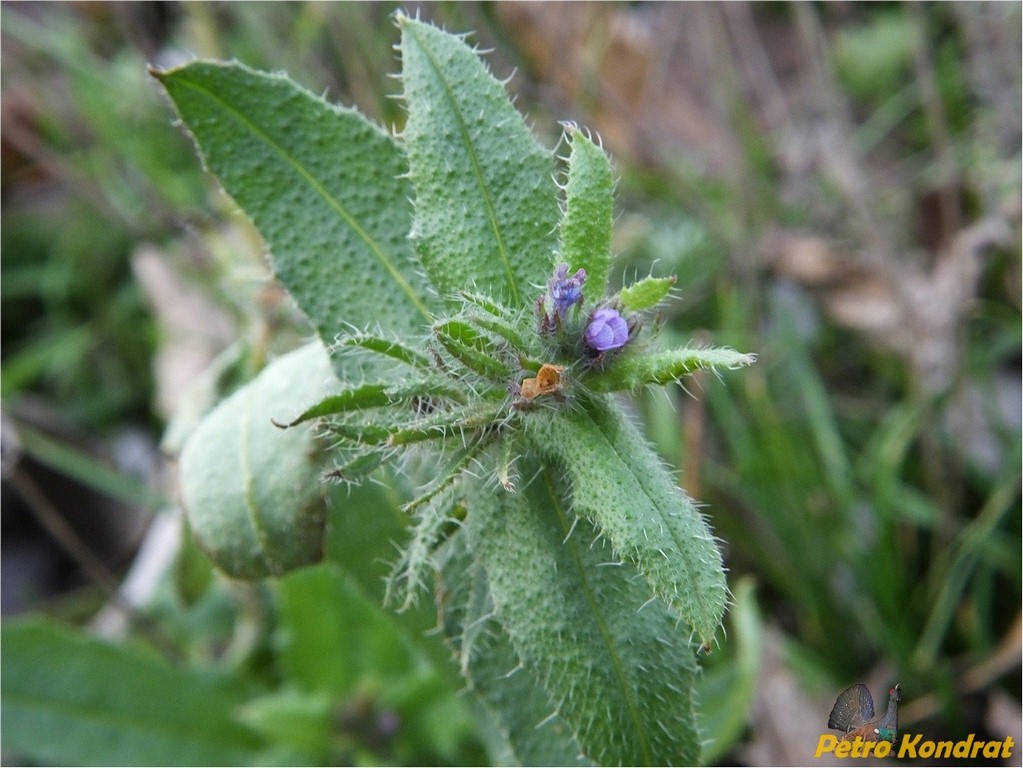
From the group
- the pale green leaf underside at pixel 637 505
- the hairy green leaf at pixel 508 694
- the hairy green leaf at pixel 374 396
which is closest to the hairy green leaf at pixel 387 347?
the hairy green leaf at pixel 374 396

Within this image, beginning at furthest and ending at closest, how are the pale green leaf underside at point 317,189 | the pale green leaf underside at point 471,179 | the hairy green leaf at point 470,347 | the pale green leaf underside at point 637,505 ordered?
the pale green leaf underside at point 317,189
the pale green leaf underside at point 471,179
the hairy green leaf at point 470,347
the pale green leaf underside at point 637,505

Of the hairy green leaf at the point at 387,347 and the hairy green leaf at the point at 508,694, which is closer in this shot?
the hairy green leaf at the point at 387,347

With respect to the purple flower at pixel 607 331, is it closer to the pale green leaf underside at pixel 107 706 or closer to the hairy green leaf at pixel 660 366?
the hairy green leaf at pixel 660 366

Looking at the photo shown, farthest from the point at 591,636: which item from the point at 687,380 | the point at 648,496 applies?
the point at 687,380

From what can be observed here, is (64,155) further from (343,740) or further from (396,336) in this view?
(396,336)

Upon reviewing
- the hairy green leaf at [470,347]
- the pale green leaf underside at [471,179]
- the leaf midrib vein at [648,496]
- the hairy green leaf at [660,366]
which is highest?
the pale green leaf underside at [471,179]

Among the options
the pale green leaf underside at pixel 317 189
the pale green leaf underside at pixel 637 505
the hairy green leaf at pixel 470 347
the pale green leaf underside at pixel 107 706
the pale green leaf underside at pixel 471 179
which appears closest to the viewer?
the pale green leaf underside at pixel 637 505

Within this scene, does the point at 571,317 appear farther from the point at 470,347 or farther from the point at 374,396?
the point at 374,396

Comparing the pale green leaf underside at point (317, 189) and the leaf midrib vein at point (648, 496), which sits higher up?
the pale green leaf underside at point (317, 189)
